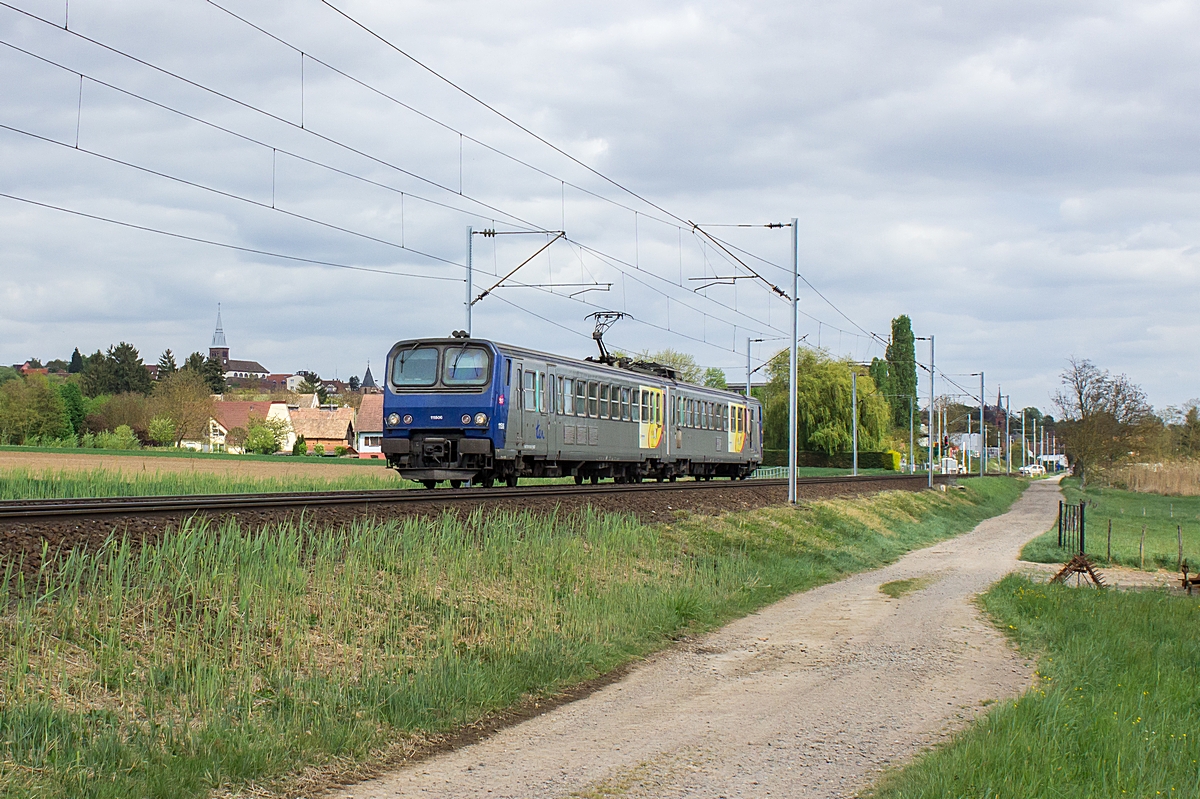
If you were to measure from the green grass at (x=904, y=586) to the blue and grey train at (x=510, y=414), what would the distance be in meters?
8.77

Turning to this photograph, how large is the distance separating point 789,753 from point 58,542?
6912mm

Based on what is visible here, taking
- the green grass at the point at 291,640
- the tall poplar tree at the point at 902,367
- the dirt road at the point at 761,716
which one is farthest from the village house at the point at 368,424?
the dirt road at the point at 761,716

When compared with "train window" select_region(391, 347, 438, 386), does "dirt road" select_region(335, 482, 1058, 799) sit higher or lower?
lower

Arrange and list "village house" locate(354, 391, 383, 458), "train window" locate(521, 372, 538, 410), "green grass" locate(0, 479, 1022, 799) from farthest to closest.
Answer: "village house" locate(354, 391, 383, 458) < "train window" locate(521, 372, 538, 410) < "green grass" locate(0, 479, 1022, 799)

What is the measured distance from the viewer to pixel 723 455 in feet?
141

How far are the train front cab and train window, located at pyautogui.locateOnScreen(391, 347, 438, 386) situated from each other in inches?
0.9

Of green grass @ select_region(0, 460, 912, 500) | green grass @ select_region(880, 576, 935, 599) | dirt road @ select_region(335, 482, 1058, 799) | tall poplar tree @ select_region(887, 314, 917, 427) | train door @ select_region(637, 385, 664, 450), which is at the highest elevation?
tall poplar tree @ select_region(887, 314, 917, 427)

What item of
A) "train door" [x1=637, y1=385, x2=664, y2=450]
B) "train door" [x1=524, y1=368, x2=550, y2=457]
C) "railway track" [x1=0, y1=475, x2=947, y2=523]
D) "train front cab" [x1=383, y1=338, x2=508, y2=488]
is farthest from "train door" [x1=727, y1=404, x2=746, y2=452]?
"train front cab" [x1=383, y1=338, x2=508, y2=488]

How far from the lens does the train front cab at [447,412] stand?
23.7 metres

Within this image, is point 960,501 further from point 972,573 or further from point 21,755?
point 21,755

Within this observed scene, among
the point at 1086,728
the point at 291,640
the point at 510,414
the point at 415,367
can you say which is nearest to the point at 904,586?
the point at 510,414

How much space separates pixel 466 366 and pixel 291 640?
49.9 ft

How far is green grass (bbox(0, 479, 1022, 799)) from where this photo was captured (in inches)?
276

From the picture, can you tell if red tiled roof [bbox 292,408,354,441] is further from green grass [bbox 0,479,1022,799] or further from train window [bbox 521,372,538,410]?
green grass [bbox 0,479,1022,799]
